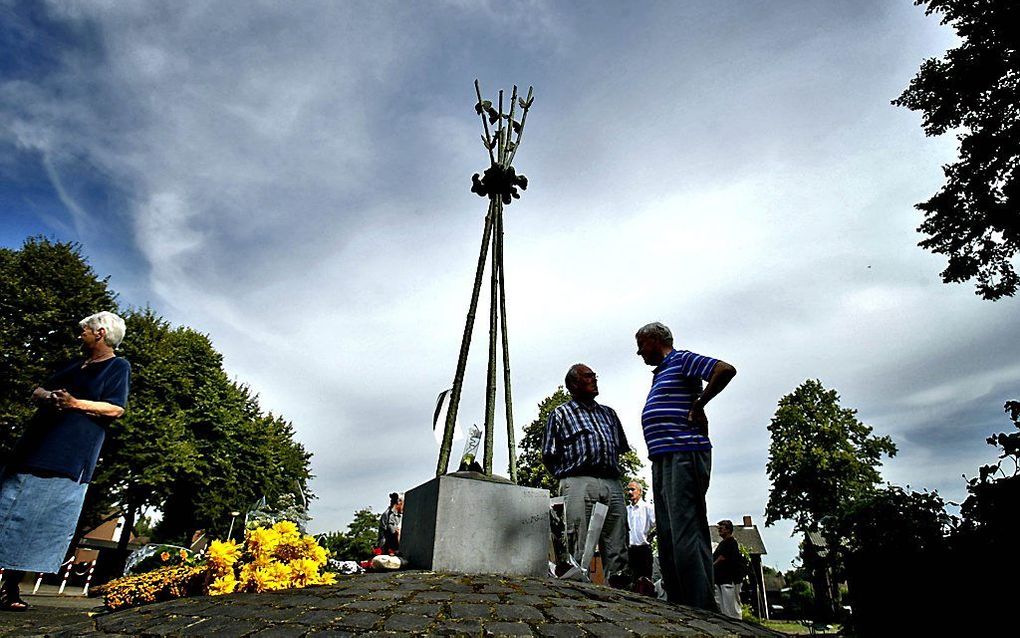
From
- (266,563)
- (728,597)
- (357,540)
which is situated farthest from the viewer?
(357,540)

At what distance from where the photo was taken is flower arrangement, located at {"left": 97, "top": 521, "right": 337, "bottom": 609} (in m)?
3.24

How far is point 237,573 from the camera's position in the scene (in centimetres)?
333

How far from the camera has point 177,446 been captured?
65.8ft

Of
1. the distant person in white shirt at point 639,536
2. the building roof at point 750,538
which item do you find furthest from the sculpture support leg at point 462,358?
the building roof at point 750,538

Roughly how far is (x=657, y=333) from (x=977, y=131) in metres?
11.6

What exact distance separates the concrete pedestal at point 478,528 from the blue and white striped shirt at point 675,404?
1049mm

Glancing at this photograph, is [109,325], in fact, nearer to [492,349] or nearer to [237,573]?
[237,573]

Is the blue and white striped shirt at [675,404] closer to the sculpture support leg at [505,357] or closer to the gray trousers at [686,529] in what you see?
the gray trousers at [686,529]

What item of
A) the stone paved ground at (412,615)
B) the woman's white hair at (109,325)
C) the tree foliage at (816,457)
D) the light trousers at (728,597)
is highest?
the tree foliage at (816,457)

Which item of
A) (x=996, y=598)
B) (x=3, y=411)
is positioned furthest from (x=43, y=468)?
(x=3, y=411)

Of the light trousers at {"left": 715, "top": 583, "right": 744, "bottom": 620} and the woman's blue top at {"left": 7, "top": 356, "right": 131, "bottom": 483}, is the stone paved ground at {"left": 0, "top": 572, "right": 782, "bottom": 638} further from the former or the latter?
the light trousers at {"left": 715, "top": 583, "right": 744, "bottom": 620}

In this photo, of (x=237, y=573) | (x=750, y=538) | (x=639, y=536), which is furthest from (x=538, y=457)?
(x=750, y=538)

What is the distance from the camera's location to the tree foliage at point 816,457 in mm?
28359

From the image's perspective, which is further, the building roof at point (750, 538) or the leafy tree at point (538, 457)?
the building roof at point (750, 538)
